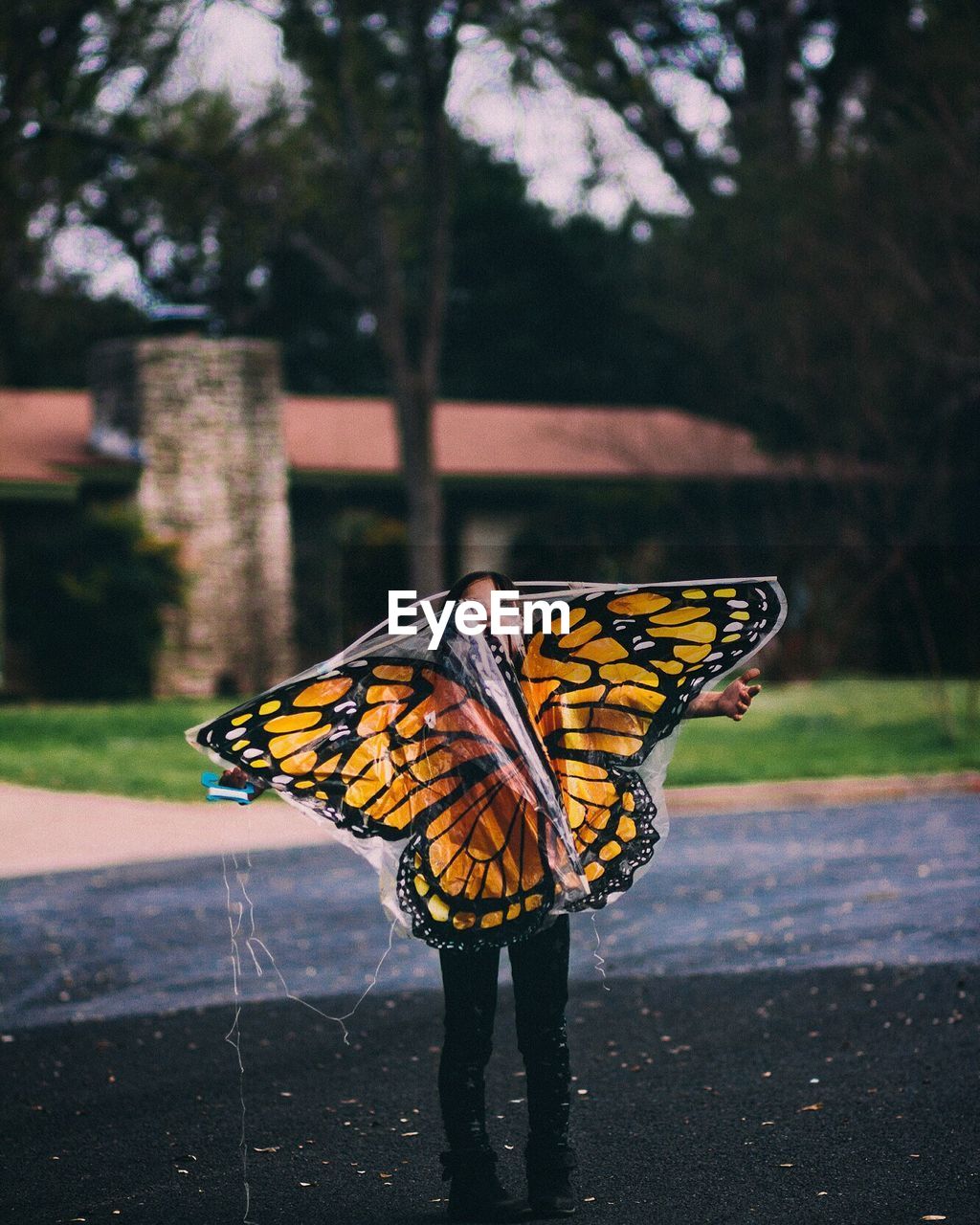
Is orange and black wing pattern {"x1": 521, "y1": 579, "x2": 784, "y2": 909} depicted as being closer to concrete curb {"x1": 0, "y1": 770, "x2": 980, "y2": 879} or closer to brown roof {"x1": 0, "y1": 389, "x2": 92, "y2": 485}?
concrete curb {"x1": 0, "y1": 770, "x2": 980, "y2": 879}

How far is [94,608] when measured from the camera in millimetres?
23031

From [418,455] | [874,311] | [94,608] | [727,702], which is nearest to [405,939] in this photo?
[727,702]

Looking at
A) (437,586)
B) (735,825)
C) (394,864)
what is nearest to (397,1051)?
Result: (394,864)

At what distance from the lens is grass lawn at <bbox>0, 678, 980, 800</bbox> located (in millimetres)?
15117

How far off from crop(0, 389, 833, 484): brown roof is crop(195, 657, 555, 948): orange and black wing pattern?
21655 millimetres

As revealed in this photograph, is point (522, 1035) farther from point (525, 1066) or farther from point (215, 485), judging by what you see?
point (215, 485)

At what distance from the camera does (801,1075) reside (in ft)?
19.0

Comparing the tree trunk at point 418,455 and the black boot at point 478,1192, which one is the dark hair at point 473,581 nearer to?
the black boot at point 478,1192

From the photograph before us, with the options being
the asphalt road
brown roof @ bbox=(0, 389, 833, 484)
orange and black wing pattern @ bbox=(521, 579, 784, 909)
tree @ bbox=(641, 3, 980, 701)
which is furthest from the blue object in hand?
brown roof @ bbox=(0, 389, 833, 484)

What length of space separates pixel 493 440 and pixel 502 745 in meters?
27.0

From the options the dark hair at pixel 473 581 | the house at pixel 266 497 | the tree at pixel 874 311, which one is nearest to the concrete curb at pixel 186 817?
the tree at pixel 874 311

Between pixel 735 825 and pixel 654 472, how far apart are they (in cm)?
1791

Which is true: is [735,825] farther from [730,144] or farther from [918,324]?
[730,144]

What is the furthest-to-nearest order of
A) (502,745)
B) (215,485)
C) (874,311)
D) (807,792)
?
(215,485) < (874,311) < (807,792) < (502,745)
